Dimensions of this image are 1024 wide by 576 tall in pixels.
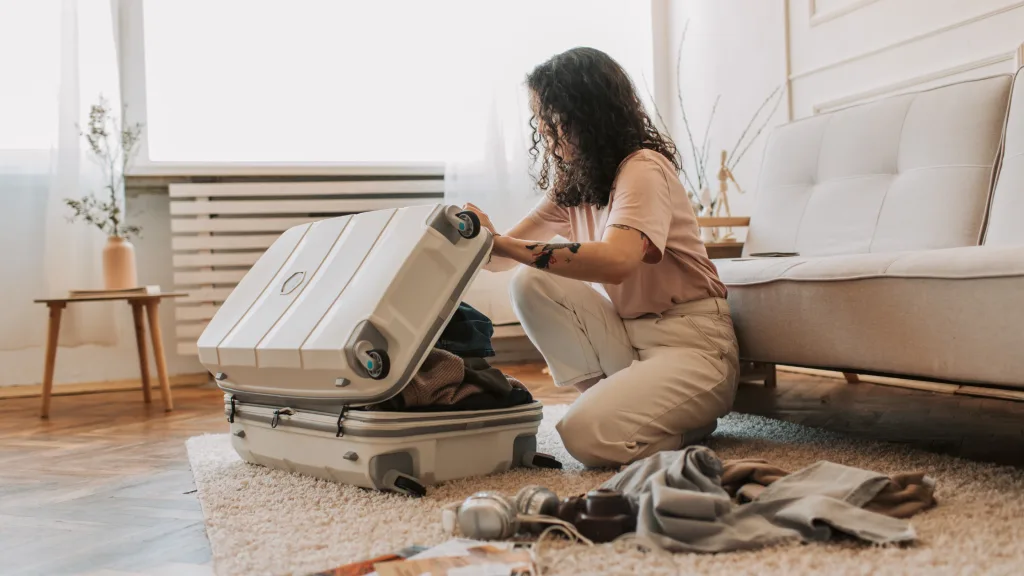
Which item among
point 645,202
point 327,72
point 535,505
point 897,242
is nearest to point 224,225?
point 327,72

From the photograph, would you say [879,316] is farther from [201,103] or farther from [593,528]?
[201,103]

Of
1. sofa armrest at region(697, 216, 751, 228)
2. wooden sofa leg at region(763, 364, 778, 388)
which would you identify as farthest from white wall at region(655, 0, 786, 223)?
wooden sofa leg at region(763, 364, 778, 388)

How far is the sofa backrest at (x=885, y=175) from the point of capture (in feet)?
6.50

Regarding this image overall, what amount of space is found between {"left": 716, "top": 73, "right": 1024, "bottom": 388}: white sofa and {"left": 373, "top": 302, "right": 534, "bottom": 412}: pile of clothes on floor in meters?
0.55

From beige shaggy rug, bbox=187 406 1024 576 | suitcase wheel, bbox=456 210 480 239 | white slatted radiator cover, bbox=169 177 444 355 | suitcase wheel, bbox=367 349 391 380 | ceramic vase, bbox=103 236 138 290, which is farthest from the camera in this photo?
white slatted radiator cover, bbox=169 177 444 355

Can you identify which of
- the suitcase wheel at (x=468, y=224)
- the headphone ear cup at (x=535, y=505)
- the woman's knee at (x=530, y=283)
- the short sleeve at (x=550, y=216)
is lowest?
the headphone ear cup at (x=535, y=505)

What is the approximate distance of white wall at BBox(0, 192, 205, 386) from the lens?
11.0 ft

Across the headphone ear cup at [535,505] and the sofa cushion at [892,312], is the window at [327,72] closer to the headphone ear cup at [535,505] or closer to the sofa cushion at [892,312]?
the sofa cushion at [892,312]

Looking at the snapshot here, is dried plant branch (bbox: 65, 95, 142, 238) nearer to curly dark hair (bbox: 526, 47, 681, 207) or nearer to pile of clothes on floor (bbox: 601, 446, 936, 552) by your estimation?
curly dark hair (bbox: 526, 47, 681, 207)

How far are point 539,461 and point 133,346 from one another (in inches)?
95.1

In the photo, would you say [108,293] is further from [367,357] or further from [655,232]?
[655,232]

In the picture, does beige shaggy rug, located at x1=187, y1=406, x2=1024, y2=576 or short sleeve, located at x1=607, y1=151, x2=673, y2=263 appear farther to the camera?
short sleeve, located at x1=607, y1=151, x2=673, y2=263

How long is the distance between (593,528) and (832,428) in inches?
39.1

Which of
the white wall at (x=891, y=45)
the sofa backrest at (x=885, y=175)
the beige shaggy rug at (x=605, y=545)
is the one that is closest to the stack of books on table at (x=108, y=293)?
A: the beige shaggy rug at (x=605, y=545)
